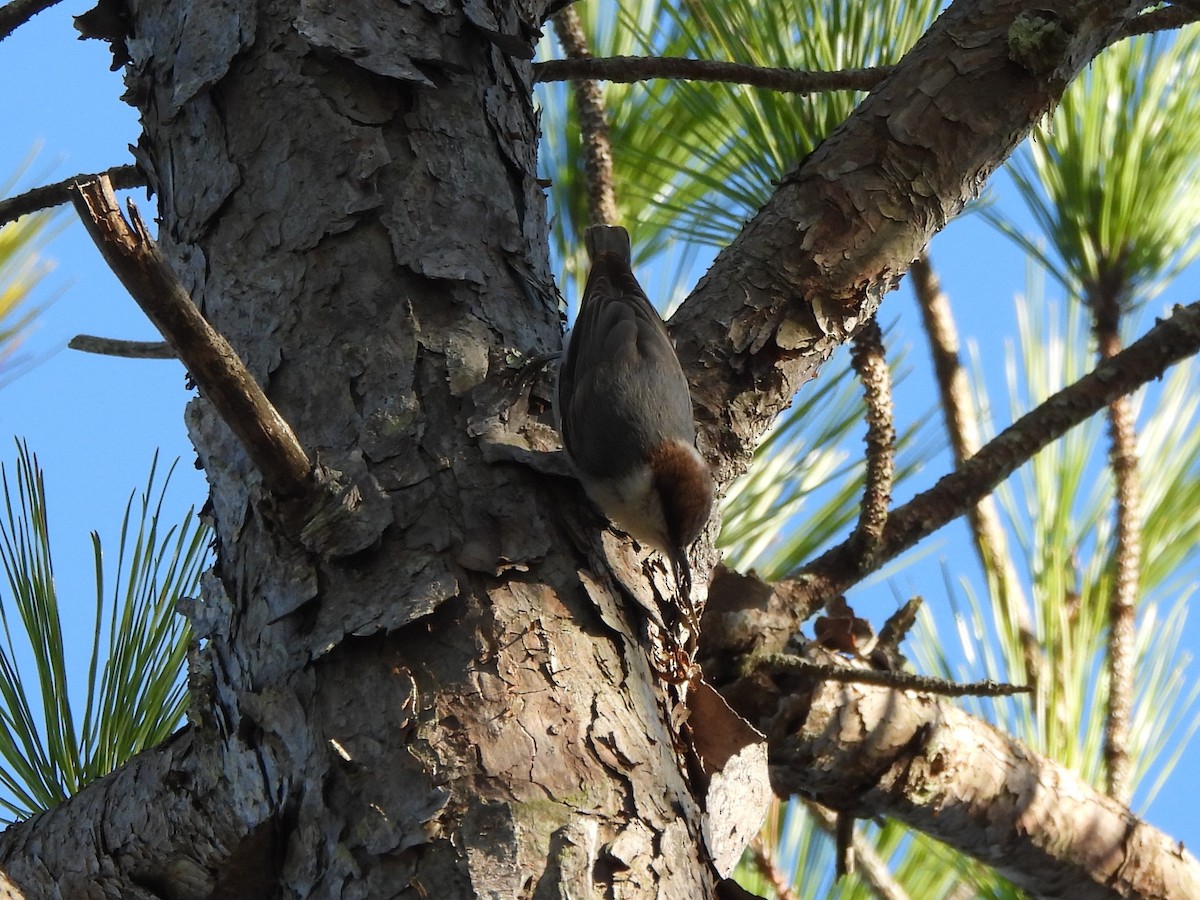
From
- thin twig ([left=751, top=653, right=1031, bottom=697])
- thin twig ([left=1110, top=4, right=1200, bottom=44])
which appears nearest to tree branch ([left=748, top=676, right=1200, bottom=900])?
thin twig ([left=751, top=653, right=1031, bottom=697])

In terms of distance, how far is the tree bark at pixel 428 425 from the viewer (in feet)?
4.15

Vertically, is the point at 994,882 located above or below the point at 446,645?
below

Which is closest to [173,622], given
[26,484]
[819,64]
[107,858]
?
[26,484]

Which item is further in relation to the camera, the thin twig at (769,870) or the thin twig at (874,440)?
the thin twig at (769,870)

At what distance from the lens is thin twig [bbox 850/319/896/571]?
2.11m

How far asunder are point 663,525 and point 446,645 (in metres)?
0.43

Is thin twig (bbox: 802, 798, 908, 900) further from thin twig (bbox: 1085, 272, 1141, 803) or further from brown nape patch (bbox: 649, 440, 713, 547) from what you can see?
brown nape patch (bbox: 649, 440, 713, 547)

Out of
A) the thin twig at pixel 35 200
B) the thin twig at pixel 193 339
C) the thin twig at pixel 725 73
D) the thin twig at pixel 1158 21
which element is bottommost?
the thin twig at pixel 193 339

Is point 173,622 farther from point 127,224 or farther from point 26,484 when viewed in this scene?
point 127,224

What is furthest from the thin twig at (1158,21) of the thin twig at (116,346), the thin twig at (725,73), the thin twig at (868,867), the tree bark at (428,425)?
the thin twig at (116,346)

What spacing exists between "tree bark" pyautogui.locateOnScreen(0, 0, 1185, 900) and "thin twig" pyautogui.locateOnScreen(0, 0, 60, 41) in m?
0.25

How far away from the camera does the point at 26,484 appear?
2.01 meters

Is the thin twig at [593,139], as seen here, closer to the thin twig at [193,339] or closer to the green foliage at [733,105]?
the green foliage at [733,105]

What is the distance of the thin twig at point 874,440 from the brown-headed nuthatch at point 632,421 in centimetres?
41
